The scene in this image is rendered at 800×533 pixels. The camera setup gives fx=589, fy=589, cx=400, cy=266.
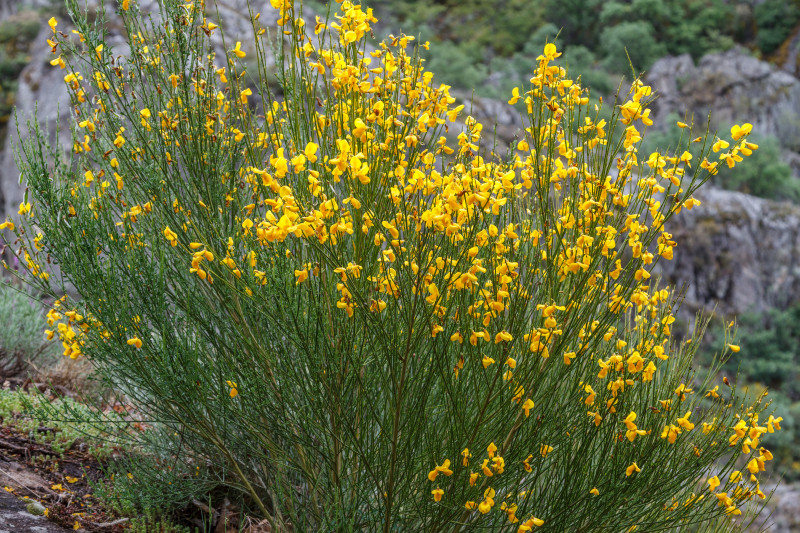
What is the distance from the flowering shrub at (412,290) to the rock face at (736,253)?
14.6 meters

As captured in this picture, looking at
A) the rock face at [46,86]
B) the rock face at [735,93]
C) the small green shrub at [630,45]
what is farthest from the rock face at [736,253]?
the rock face at [46,86]

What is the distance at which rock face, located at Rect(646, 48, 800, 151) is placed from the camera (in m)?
22.3

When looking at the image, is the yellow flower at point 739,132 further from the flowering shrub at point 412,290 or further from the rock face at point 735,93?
the rock face at point 735,93

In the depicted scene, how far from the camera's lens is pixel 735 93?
74.9 ft

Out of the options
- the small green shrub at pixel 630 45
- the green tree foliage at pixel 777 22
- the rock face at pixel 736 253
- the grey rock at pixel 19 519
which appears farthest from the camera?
the green tree foliage at pixel 777 22

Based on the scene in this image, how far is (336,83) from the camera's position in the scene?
1.78 metres

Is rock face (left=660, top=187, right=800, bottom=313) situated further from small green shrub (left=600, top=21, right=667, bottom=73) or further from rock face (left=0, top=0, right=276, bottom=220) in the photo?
rock face (left=0, top=0, right=276, bottom=220)

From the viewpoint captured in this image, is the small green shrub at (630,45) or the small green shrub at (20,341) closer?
the small green shrub at (20,341)

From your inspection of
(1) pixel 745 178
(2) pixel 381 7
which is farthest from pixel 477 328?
(2) pixel 381 7

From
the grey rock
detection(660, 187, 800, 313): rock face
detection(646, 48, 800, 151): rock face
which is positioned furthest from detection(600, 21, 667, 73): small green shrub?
the grey rock

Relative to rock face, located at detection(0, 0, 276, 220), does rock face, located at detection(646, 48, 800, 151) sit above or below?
below

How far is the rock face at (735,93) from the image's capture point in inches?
878

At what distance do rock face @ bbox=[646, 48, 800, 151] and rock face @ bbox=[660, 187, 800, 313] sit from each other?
7.20 metres

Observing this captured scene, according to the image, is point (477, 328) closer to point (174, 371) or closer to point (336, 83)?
point (336, 83)
